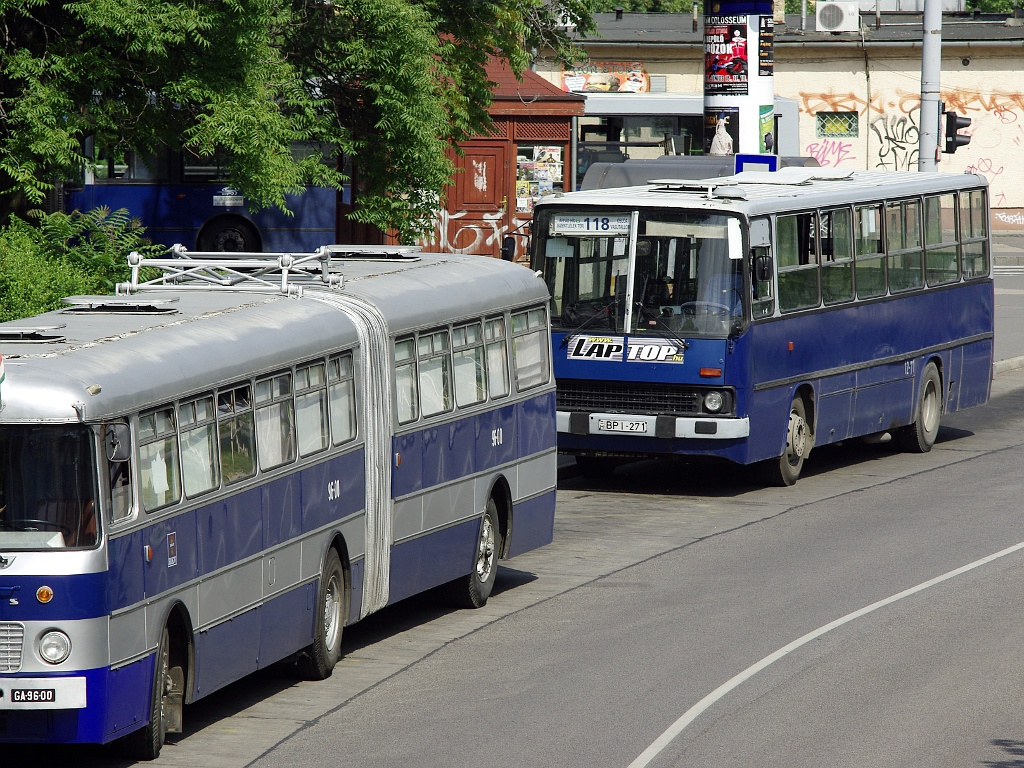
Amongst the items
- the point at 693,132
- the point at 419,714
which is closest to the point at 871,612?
the point at 419,714

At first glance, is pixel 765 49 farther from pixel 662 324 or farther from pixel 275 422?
pixel 275 422

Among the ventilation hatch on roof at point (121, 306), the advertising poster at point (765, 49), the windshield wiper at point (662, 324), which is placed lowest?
the windshield wiper at point (662, 324)

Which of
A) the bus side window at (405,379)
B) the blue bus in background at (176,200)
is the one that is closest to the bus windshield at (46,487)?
the bus side window at (405,379)

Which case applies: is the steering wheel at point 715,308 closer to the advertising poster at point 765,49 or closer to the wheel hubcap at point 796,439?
the wheel hubcap at point 796,439

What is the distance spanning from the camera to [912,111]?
52.4m

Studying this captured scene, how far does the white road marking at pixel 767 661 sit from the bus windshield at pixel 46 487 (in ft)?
9.55

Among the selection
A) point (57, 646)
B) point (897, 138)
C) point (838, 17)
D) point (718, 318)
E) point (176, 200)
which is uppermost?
point (838, 17)

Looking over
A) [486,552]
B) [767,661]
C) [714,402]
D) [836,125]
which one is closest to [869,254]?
[714,402]

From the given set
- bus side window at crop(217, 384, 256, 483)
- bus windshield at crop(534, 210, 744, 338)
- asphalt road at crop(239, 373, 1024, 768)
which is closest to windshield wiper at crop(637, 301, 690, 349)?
bus windshield at crop(534, 210, 744, 338)

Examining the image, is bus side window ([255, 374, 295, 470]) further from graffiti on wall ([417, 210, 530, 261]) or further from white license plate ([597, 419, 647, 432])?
graffiti on wall ([417, 210, 530, 261])

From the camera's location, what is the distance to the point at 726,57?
1014 inches

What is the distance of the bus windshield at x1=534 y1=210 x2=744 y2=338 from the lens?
58.5 feet

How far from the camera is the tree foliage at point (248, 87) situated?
17.9 m

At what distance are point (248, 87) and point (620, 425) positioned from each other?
5.07 m
